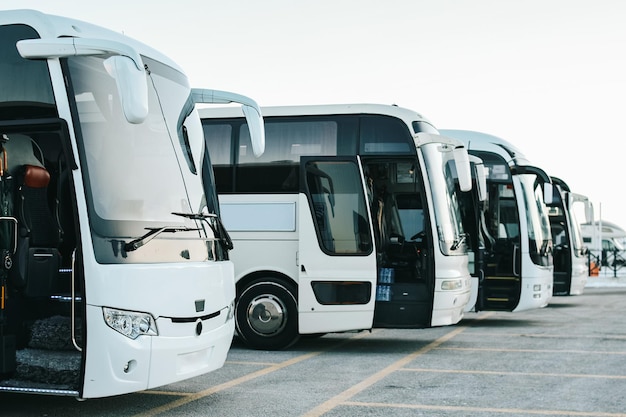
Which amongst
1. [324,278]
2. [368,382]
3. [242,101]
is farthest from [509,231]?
[242,101]

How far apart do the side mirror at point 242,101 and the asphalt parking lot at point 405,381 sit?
93.4 inches

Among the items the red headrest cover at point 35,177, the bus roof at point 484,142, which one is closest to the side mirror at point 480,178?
the bus roof at point 484,142

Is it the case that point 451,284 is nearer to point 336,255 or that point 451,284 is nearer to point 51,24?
point 336,255

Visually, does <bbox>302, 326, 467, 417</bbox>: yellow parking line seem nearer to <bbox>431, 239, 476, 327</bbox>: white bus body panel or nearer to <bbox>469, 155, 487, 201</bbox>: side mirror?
<bbox>431, 239, 476, 327</bbox>: white bus body panel

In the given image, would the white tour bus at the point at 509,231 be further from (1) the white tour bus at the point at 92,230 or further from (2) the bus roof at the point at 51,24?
(2) the bus roof at the point at 51,24

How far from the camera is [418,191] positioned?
42.2 ft

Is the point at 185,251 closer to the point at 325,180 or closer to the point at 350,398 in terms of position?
the point at 350,398

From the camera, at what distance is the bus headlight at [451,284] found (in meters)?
12.8

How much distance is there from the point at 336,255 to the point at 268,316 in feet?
4.07

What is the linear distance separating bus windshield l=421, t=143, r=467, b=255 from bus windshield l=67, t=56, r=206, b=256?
5.25 meters

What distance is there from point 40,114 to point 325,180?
5833 mm

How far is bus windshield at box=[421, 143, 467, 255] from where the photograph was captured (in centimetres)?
1291

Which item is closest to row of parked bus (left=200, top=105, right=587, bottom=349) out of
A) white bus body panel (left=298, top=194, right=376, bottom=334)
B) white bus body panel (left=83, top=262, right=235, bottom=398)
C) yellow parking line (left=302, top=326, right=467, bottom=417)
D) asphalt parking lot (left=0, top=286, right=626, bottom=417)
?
white bus body panel (left=298, top=194, right=376, bottom=334)

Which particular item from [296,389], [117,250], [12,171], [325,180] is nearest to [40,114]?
[12,171]
